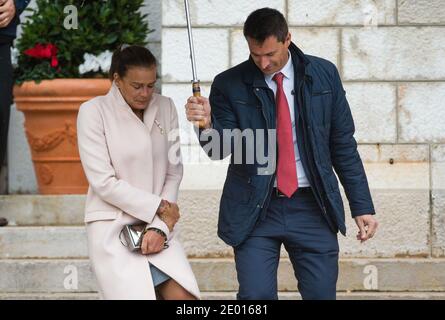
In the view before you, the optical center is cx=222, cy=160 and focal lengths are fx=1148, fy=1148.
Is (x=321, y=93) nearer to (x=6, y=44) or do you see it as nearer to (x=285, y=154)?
(x=285, y=154)

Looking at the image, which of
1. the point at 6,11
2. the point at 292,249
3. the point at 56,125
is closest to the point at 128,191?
the point at 292,249

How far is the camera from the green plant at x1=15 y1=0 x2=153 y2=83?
8156 millimetres

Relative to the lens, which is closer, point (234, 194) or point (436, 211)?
A: point (234, 194)

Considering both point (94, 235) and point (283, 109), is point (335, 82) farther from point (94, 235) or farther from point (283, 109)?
point (94, 235)

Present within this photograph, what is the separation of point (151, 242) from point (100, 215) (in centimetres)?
25

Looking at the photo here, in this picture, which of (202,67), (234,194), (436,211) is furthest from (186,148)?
(234,194)

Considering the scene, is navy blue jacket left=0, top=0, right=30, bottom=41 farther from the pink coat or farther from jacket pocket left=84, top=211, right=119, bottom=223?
jacket pocket left=84, top=211, right=119, bottom=223

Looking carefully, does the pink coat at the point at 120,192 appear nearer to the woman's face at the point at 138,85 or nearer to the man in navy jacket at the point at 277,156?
the woman's face at the point at 138,85

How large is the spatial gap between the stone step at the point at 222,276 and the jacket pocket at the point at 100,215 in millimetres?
2330

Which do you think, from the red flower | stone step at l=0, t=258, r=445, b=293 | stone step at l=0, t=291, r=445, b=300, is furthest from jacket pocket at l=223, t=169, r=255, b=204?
the red flower

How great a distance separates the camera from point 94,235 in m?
5.03

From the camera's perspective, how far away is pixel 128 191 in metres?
4.99

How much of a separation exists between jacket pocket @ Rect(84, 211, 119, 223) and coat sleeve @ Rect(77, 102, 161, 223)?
45mm

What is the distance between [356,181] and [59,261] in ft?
8.66
